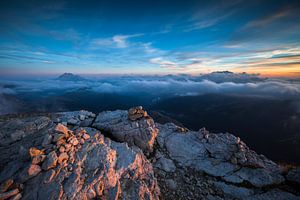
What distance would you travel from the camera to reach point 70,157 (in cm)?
729

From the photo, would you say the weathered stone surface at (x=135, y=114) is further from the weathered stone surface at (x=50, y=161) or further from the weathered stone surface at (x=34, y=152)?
the weathered stone surface at (x=34, y=152)

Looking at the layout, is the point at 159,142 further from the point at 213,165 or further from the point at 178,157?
the point at 213,165

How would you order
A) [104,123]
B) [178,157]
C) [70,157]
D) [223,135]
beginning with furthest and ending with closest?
[223,135]
[104,123]
[178,157]
[70,157]

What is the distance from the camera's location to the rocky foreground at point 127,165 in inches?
247

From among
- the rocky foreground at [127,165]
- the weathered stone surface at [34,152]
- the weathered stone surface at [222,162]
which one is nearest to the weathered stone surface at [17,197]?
the rocky foreground at [127,165]

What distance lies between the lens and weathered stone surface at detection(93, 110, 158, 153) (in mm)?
12328

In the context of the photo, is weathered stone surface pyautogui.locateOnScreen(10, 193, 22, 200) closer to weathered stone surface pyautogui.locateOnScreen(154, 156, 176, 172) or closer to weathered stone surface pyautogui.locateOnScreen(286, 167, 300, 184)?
weathered stone surface pyautogui.locateOnScreen(154, 156, 176, 172)

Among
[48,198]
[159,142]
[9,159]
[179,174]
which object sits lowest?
[179,174]

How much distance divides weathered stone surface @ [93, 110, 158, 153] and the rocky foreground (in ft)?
0.29

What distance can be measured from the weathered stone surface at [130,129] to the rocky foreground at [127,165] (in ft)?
0.29

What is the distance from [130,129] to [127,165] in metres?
4.42

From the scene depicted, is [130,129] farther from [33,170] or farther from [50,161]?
[33,170]

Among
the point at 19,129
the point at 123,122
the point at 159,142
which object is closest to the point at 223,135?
the point at 159,142

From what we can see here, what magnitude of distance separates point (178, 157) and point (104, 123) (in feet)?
25.4
